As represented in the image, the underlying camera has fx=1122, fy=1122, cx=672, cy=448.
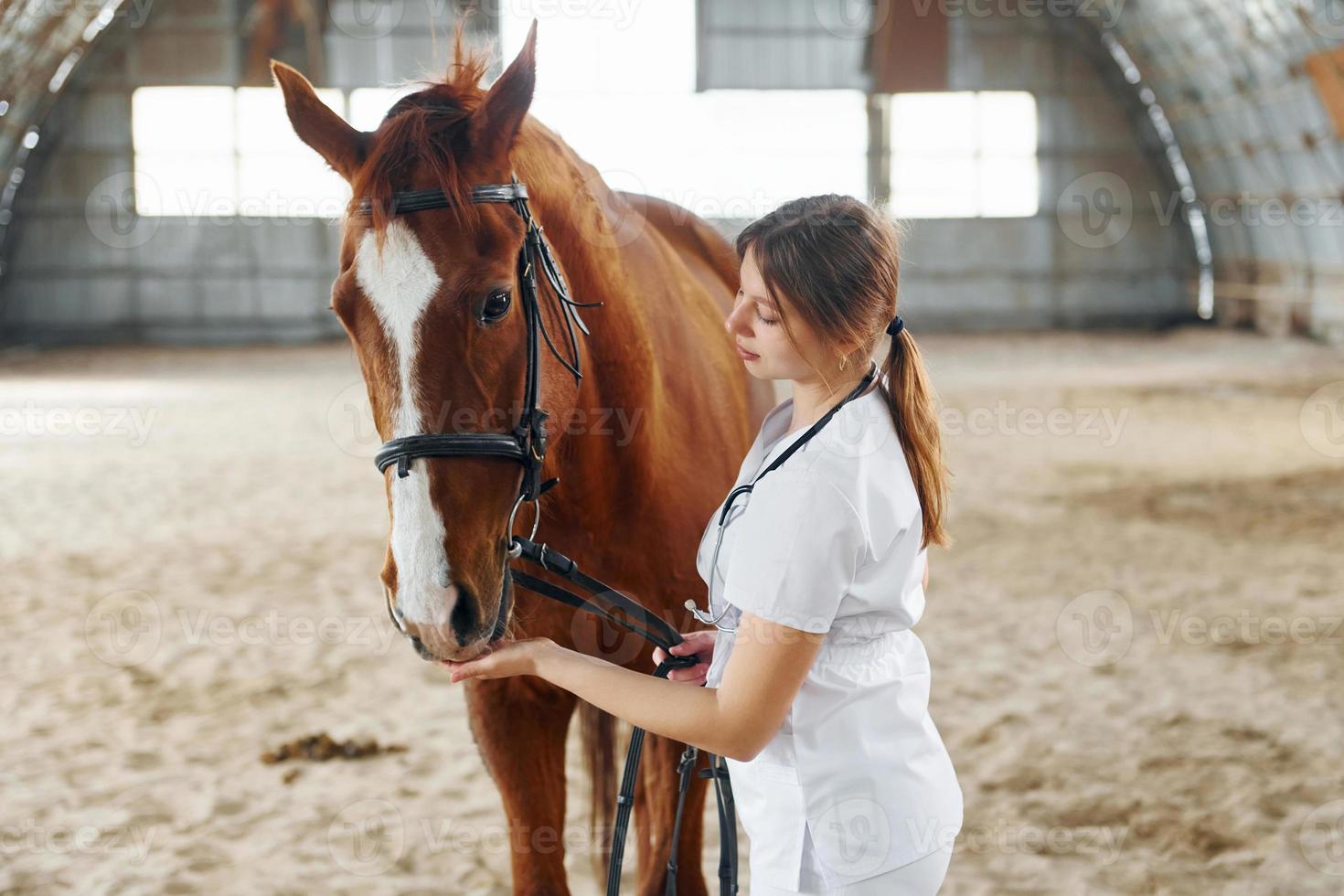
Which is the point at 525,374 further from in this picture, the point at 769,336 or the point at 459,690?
the point at 459,690

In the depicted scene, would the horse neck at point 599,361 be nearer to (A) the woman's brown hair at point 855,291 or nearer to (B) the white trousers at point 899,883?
(A) the woman's brown hair at point 855,291

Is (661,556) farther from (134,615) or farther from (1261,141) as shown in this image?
(1261,141)

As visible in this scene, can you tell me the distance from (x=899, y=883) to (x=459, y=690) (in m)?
3.20

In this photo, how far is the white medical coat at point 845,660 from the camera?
3.69ft

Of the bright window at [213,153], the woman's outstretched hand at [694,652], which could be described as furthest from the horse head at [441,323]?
the bright window at [213,153]

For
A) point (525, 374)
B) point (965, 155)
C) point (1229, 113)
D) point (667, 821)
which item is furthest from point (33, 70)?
point (525, 374)

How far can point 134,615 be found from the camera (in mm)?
5098

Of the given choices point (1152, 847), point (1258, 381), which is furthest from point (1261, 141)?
point (1152, 847)

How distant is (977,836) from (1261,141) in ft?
52.0

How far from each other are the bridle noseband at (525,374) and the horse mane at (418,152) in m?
0.02

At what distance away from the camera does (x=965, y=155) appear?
61.3ft

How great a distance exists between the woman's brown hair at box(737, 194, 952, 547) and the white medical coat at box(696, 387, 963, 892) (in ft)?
0.11

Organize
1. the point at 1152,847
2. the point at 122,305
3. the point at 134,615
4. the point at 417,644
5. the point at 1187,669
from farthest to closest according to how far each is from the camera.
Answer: the point at 122,305 < the point at 134,615 < the point at 1187,669 < the point at 1152,847 < the point at 417,644

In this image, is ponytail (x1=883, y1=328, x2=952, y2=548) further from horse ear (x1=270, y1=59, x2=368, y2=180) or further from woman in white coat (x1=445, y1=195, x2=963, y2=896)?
horse ear (x1=270, y1=59, x2=368, y2=180)
